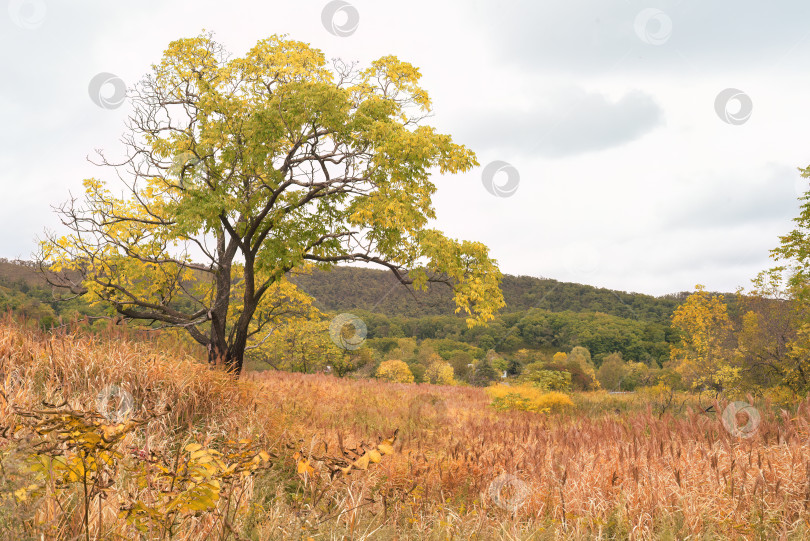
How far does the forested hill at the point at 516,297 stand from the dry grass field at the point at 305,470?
105353 mm

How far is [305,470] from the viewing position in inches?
113

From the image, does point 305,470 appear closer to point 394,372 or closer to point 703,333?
point 703,333

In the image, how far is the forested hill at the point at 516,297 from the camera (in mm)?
120625

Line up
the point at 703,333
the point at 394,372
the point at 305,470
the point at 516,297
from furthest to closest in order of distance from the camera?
1. the point at 516,297
2. the point at 394,372
3. the point at 703,333
4. the point at 305,470

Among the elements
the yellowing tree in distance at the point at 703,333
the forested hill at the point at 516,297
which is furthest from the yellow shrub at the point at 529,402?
the forested hill at the point at 516,297

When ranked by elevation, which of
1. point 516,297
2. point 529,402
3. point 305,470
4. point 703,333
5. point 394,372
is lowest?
point 394,372

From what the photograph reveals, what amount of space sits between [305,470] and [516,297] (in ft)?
447

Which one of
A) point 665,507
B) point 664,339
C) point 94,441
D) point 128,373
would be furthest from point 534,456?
point 664,339

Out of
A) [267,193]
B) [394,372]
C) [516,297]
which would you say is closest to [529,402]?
[267,193]

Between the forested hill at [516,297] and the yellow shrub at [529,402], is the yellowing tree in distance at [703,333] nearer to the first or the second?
the yellow shrub at [529,402]

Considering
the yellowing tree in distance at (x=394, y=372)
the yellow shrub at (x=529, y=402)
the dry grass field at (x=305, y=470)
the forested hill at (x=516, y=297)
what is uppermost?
the forested hill at (x=516, y=297)

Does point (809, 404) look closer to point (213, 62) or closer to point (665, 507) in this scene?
point (665, 507)

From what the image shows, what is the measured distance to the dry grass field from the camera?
2734mm

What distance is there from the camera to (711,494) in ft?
14.8
